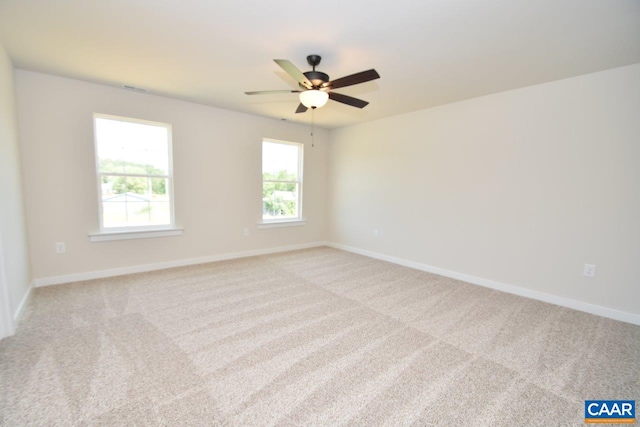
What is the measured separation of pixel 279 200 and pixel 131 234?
7.91 ft

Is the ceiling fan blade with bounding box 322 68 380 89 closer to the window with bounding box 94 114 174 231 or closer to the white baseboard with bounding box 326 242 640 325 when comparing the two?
the window with bounding box 94 114 174 231

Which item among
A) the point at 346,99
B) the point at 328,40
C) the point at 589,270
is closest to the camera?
the point at 328,40

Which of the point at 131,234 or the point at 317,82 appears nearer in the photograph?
the point at 317,82

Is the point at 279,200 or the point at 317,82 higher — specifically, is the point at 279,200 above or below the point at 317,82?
below

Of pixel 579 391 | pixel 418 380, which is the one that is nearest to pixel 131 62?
pixel 418 380

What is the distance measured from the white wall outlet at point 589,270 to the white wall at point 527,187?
4cm

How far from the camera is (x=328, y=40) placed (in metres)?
2.20

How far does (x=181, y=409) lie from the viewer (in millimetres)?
1475

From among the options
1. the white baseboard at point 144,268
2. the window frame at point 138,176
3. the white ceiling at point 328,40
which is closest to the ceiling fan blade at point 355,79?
the white ceiling at point 328,40

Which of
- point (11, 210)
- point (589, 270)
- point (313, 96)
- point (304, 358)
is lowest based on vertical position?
point (304, 358)

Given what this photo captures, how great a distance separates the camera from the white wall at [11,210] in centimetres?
221

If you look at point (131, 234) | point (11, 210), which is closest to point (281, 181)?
point (131, 234)

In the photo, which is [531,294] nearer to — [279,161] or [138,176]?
[279,161]

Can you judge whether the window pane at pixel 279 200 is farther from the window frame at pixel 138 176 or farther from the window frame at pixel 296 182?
the window frame at pixel 138 176
